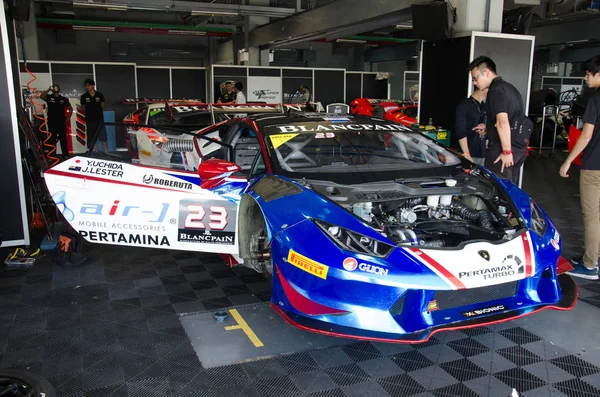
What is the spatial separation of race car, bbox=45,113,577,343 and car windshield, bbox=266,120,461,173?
0.01 metres

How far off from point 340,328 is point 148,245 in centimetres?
154

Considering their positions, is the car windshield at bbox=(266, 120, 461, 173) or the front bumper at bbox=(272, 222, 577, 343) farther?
the car windshield at bbox=(266, 120, 461, 173)

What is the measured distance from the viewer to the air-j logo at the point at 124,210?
326cm

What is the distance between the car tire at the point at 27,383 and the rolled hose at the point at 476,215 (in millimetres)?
2285

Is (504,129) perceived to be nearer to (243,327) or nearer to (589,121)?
(589,121)

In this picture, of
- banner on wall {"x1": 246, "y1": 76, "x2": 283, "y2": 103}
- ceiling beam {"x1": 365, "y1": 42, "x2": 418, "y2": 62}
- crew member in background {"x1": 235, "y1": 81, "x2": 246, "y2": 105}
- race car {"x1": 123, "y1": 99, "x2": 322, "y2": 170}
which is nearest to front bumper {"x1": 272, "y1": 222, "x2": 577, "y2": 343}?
race car {"x1": 123, "y1": 99, "x2": 322, "y2": 170}

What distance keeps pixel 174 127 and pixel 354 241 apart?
5651 millimetres

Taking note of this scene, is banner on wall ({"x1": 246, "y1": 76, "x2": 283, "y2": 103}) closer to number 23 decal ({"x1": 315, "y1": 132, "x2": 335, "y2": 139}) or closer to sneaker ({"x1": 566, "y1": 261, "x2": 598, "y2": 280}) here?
number 23 decal ({"x1": 315, "y1": 132, "x2": 335, "y2": 139})

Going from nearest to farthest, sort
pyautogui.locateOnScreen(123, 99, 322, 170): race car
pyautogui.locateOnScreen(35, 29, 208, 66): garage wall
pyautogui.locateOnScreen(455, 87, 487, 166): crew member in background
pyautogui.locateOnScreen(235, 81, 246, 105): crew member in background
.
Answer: pyautogui.locateOnScreen(455, 87, 487, 166): crew member in background < pyautogui.locateOnScreen(123, 99, 322, 170): race car < pyautogui.locateOnScreen(235, 81, 246, 105): crew member in background < pyautogui.locateOnScreen(35, 29, 208, 66): garage wall

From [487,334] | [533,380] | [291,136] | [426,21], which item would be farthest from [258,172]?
[426,21]

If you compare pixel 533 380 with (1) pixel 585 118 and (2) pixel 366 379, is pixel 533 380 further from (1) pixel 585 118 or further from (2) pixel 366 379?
(1) pixel 585 118

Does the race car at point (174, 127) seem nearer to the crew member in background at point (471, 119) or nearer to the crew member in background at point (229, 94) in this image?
the crew member in background at point (229, 94)

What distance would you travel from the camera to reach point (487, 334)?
2.90 meters

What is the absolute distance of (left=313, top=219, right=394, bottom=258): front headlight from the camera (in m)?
2.40
